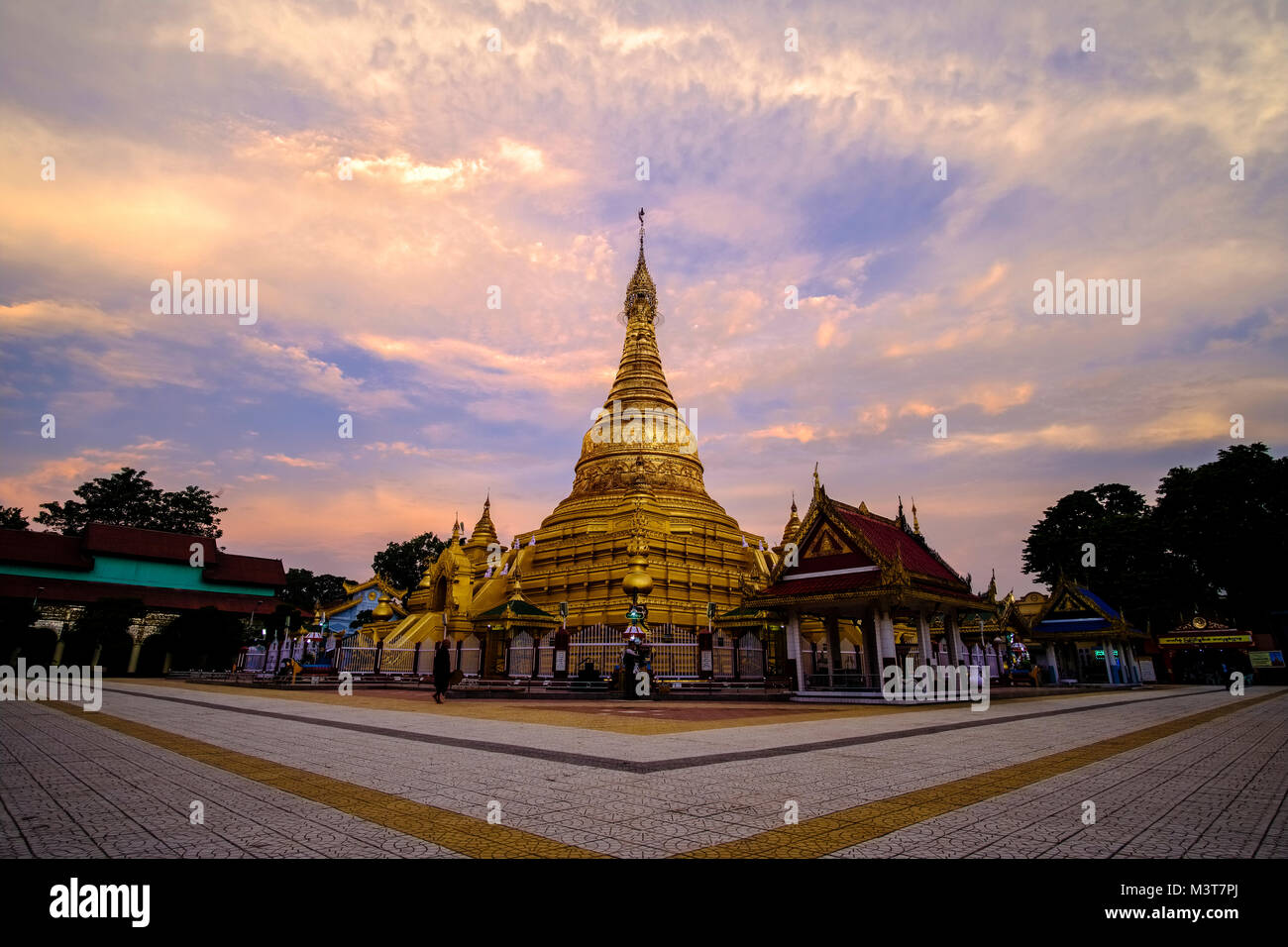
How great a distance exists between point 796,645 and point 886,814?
16.4 metres

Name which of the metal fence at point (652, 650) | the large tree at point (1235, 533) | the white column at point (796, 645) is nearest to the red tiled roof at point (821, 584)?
the white column at point (796, 645)

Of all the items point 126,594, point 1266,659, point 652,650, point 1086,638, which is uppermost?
point 126,594

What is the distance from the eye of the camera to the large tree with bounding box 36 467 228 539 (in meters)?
56.6

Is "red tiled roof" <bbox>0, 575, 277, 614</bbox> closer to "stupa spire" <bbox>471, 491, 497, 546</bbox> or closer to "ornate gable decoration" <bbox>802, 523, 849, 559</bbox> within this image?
"stupa spire" <bbox>471, 491, 497, 546</bbox>

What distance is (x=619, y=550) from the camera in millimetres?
34344

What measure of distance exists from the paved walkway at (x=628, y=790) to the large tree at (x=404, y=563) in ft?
194

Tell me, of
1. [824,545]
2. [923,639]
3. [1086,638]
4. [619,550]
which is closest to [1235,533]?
[1086,638]

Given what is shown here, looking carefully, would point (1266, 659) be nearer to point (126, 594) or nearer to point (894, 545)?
point (894, 545)
